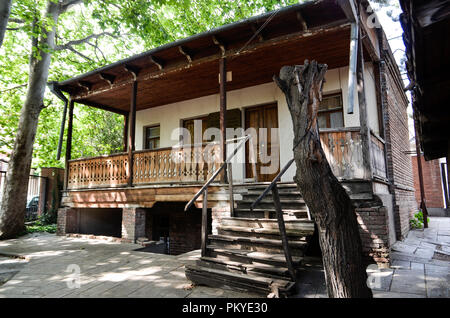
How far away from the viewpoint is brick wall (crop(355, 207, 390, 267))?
4.45 metres

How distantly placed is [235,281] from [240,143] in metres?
3.18

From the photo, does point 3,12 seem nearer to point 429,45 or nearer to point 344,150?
point 344,150

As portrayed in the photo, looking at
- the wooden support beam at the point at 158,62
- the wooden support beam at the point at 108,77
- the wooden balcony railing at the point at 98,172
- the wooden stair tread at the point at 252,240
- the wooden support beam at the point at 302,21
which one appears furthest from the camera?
the wooden support beam at the point at 108,77

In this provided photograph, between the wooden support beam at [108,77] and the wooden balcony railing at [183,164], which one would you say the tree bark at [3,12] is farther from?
the wooden balcony railing at [183,164]

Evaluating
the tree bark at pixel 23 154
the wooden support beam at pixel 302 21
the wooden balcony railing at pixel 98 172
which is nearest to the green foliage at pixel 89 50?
the tree bark at pixel 23 154

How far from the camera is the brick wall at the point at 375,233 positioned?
14.6ft

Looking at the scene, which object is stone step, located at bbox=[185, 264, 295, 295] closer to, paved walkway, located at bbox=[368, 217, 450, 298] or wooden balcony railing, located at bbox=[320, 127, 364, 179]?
paved walkway, located at bbox=[368, 217, 450, 298]

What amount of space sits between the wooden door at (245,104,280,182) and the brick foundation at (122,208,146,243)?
337 cm

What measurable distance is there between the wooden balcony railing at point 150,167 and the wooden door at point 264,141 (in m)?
2.17

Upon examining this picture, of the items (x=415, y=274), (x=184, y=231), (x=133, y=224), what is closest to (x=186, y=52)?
(x=133, y=224)

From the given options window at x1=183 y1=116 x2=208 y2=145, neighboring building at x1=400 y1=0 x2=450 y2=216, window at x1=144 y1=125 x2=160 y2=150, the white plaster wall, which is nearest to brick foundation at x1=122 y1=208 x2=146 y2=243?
the white plaster wall

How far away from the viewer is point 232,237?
14.7 ft

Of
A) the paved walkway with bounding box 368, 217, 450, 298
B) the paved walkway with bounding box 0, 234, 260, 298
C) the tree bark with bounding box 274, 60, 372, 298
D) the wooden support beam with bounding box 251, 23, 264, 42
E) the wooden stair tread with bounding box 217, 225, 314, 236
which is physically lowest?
the paved walkway with bounding box 0, 234, 260, 298

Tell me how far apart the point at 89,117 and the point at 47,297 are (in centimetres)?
1211
